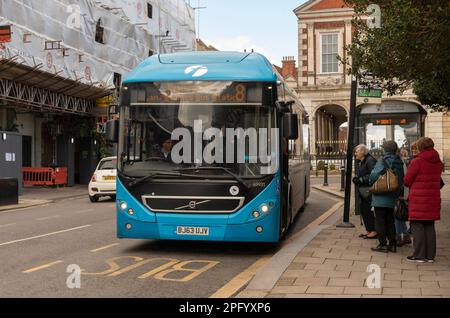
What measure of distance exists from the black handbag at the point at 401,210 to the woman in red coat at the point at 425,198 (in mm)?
461

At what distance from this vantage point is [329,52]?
47.2m

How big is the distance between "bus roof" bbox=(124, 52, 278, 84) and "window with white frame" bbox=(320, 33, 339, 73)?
38.4 meters

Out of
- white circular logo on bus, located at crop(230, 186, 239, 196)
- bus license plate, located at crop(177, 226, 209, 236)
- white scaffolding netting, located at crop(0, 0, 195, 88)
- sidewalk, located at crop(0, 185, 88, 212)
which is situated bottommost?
sidewalk, located at crop(0, 185, 88, 212)

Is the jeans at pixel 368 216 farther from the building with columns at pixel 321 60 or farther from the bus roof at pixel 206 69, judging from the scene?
the building with columns at pixel 321 60

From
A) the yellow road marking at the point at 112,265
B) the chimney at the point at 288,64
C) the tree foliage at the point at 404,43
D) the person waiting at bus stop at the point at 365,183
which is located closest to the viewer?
the yellow road marking at the point at 112,265

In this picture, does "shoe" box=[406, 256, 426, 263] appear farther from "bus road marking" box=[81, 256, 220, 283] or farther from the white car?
the white car

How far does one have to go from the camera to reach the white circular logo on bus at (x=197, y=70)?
927 cm

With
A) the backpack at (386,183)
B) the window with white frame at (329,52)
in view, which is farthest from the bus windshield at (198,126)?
the window with white frame at (329,52)

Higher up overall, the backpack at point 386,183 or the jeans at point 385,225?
the backpack at point 386,183

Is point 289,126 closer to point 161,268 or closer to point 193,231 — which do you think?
point 193,231

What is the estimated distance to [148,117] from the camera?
30.5 ft

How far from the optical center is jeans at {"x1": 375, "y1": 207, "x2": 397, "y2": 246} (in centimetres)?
922

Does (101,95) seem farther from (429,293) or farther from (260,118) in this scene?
(429,293)

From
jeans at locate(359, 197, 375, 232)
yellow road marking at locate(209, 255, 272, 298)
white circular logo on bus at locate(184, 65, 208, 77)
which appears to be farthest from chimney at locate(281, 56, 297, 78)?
yellow road marking at locate(209, 255, 272, 298)
